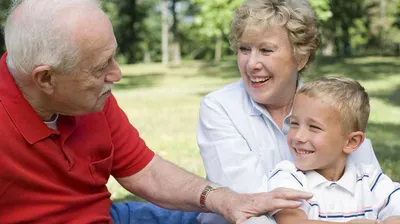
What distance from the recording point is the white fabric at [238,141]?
319cm

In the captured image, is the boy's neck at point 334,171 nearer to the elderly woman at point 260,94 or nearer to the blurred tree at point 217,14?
the elderly woman at point 260,94

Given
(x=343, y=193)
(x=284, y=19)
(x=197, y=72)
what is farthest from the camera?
(x=197, y=72)

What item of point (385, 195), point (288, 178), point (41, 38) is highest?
point (41, 38)

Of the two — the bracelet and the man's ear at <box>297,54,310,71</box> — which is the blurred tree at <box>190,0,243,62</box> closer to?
the man's ear at <box>297,54,310,71</box>

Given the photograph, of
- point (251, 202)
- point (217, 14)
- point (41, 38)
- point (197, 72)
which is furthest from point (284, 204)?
point (197, 72)

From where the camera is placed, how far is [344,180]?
2959 mm

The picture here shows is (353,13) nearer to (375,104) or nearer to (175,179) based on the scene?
(375,104)

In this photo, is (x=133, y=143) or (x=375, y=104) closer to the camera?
(x=133, y=143)

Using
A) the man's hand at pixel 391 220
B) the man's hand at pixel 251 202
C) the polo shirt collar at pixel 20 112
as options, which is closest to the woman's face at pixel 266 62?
the man's hand at pixel 251 202

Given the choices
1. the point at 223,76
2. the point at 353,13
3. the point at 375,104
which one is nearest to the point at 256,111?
the point at 375,104

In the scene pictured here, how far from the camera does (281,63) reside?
133 inches

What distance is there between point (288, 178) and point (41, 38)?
126 cm

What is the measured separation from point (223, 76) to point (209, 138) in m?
20.5

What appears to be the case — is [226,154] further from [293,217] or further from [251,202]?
[293,217]
